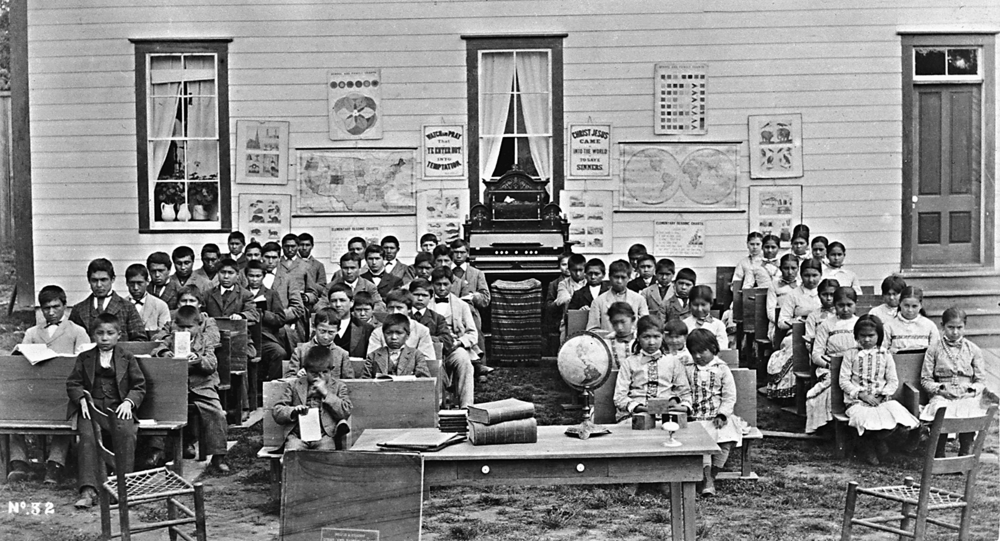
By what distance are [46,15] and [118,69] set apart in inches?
34.8

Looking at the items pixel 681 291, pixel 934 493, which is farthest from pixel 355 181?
pixel 934 493

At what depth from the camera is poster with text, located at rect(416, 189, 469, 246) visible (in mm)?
9852

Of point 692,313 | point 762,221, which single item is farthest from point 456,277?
point 762,221

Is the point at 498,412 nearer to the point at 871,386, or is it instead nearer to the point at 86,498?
the point at 86,498

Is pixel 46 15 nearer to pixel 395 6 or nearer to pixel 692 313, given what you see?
pixel 395 6

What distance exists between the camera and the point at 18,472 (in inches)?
228

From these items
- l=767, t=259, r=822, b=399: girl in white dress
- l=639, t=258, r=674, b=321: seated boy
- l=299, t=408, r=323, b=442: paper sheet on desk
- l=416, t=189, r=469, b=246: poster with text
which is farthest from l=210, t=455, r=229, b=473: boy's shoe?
l=767, t=259, r=822, b=399: girl in white dress

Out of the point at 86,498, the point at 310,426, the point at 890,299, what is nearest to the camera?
the point at 310,426

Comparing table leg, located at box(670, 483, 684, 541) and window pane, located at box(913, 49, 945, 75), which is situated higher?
window pane, located at box(913, 49, 945, 75)

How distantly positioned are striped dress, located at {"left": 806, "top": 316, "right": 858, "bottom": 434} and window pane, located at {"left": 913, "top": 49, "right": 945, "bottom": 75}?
9.65 feet

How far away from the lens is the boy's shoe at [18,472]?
5.75m

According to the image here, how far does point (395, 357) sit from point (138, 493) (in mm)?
1860

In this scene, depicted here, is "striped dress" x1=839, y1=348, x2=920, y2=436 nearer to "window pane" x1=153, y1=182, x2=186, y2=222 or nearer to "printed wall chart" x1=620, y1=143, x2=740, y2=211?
"printed wall chart" x1=620, y1=143, x2=740, y2=211

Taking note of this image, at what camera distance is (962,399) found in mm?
6227
